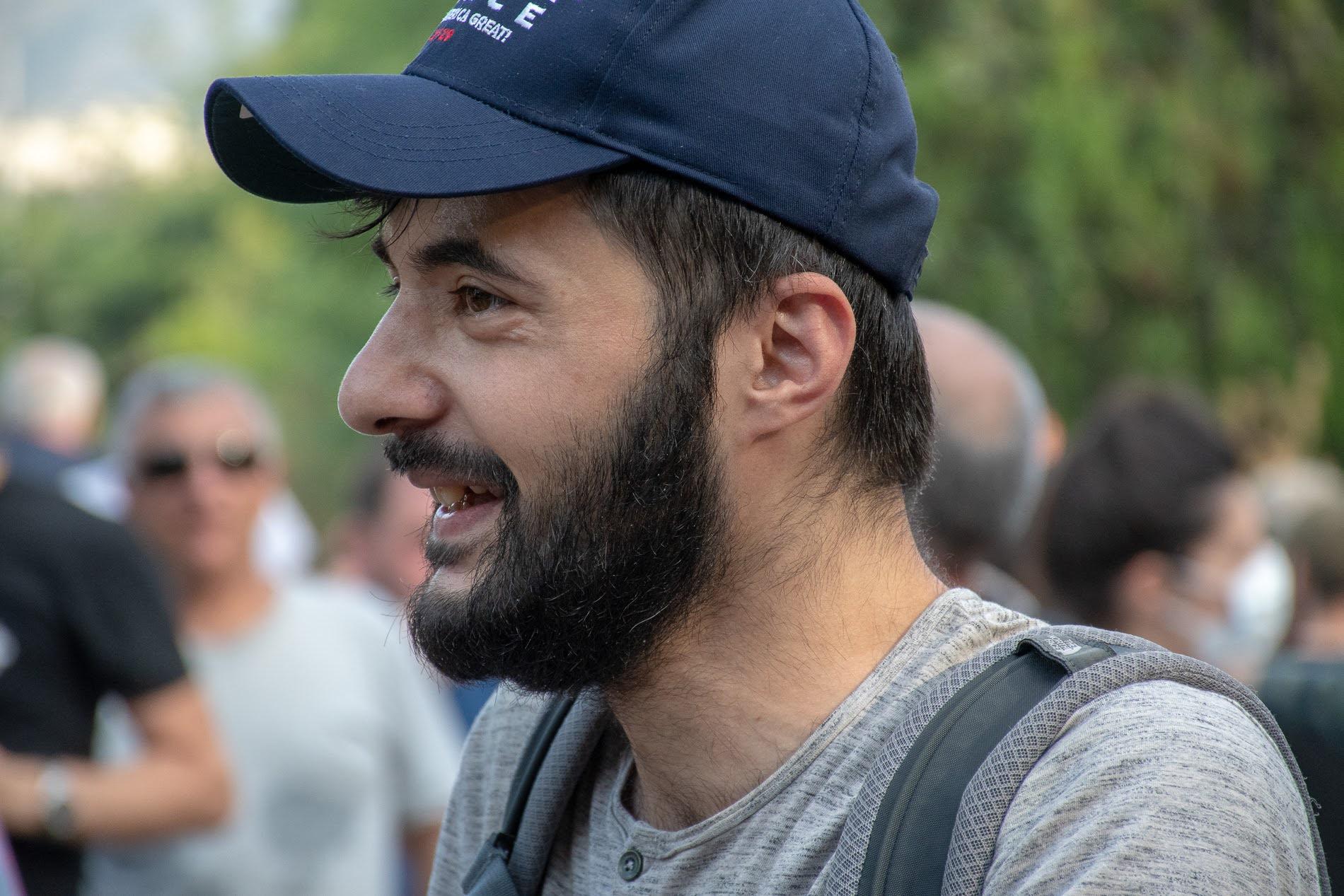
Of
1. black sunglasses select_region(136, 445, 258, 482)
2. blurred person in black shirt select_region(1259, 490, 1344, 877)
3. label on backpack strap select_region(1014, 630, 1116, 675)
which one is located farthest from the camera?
black sunglasses select_region(136, 445, 258, 482)

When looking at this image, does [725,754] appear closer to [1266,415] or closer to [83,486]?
[83,486]

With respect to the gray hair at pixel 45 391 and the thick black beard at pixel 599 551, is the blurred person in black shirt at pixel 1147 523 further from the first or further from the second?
the gray hair at pixel 45 391

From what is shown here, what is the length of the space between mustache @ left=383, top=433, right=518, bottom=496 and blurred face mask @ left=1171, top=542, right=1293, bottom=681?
5.22 ft

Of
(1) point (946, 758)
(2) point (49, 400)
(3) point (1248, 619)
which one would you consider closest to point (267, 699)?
(1) point (946, 758)

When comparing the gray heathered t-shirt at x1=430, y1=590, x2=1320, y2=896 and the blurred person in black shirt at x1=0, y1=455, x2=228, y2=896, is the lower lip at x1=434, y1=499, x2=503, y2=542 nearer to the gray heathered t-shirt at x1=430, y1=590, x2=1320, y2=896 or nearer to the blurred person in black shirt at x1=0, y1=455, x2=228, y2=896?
the gray heathered t-shirt at x1=430, y1=590, x2=1320, y2=896

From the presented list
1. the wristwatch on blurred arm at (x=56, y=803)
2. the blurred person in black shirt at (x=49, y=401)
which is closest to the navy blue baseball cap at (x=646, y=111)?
the wristwatch on blurred arm at (x=56, y=803)

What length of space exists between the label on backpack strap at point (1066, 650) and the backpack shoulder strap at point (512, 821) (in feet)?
2.22

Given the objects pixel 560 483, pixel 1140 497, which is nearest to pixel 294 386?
pixel 1140 497

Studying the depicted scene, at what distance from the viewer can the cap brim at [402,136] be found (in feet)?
5.13

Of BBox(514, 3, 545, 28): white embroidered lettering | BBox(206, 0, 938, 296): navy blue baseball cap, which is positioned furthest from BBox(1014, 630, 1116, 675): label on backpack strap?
BBox(514, 3, 545, 28): white embroidered lettering

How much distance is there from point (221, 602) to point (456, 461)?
2578 mm

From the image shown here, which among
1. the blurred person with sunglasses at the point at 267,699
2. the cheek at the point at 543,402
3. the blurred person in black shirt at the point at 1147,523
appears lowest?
the blurred person with sunglasses at the point at 267,699

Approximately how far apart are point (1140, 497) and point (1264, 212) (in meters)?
5.94

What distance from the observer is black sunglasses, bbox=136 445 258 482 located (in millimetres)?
4203
